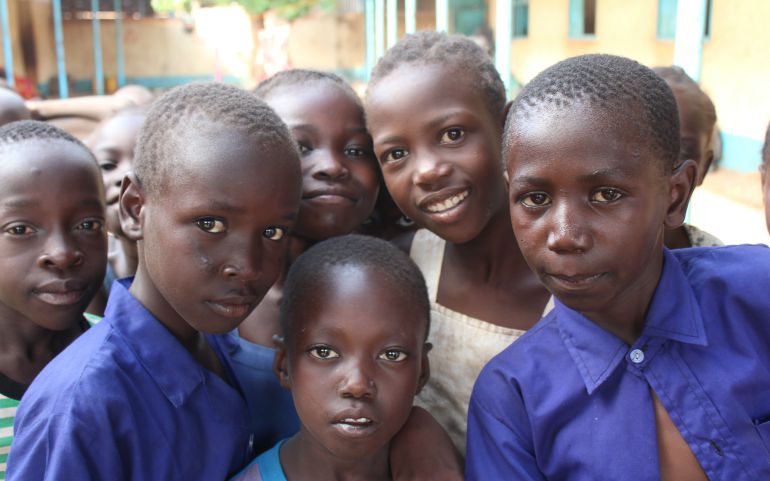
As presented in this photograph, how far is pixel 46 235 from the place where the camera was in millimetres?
1786

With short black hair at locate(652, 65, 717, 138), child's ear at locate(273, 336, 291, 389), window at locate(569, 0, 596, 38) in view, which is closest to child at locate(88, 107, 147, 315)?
child's ear at locate(273, 336, 291, 389)

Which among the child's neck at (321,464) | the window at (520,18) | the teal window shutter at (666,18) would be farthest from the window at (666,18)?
the child's neck at (321,464)

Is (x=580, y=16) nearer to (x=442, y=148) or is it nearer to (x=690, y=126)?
(x=690, y=126)

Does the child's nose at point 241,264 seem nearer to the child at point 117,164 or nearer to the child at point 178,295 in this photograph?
the child at point 178,295

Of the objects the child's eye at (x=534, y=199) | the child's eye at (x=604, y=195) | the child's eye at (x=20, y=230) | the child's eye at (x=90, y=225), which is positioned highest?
the child's eye at (x=604, y=195)

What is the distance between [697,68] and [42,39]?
15.4 meters

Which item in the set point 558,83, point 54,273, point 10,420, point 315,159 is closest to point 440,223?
point 315,159

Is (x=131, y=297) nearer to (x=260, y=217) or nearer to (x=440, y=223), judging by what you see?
(x=260, y=217)

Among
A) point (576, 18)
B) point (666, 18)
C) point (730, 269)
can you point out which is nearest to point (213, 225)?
point (730, 269)

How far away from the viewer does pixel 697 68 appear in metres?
2.47

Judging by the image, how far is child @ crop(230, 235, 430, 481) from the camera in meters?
1.62

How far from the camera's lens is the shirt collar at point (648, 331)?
1462 millimetres

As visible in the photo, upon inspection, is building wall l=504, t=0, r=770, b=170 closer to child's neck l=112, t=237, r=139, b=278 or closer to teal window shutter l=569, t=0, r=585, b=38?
teal window shutter l=569, t=0, r=585, b=38

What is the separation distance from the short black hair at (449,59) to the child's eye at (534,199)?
54 cm
